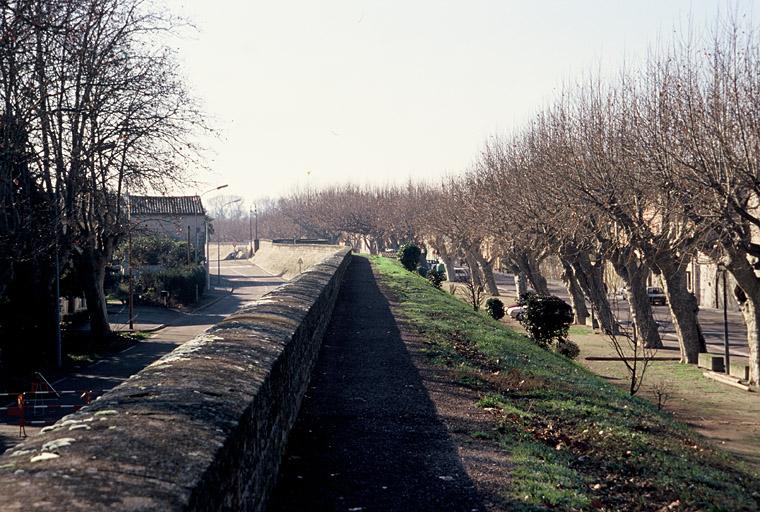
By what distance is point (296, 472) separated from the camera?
6.93m

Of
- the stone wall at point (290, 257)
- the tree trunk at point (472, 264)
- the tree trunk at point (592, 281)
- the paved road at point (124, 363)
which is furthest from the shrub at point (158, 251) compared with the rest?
the tree trunk at point (592, 281)

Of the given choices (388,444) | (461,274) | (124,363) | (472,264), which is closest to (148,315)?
(124,363)

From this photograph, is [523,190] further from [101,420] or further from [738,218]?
[101,420]

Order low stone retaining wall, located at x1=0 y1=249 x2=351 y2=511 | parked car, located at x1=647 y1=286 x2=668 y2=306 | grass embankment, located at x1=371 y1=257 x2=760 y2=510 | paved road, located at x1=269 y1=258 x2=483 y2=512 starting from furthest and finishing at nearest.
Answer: parked car, located at x1=647 y1=286 x2=668 y2=306
grass embankment, located at x1=371 y1=257 x2=760 y2=510
paved road, located at x1=269 y1=258 x2=483 y2=512
low stone retaining wall, located at x1=0 y1=249 x2=351 y2=511

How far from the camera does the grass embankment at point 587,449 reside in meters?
6.58

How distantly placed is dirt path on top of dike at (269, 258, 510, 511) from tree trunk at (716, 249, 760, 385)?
12413 millimetres

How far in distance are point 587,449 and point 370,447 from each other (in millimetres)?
2143

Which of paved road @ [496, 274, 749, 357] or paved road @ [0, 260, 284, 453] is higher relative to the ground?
paved road @ [0, 260, 284, 453]

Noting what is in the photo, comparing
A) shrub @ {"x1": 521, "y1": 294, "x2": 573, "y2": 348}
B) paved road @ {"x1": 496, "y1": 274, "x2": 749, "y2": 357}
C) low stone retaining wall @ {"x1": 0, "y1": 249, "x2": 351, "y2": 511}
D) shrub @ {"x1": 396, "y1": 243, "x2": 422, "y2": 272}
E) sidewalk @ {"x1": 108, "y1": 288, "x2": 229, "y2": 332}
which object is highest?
shrub @ {"x1": 396, "y1": 243, "x2": 422, "y2": 272}

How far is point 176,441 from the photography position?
4.14m

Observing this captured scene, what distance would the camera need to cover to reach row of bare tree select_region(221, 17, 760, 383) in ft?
66.8

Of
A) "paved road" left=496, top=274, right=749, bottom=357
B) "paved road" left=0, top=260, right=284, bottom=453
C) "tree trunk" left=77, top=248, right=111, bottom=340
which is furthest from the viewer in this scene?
"paved road" left=496, top=274, right=749, bottom=357

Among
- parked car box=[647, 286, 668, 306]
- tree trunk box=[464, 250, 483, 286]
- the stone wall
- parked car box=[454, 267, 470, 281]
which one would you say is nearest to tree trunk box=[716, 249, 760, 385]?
parked car box=[647, 286, 668, 306]

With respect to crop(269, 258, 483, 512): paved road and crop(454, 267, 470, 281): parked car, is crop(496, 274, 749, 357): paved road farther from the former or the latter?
crop(269, 258, 483, 512): paved road
